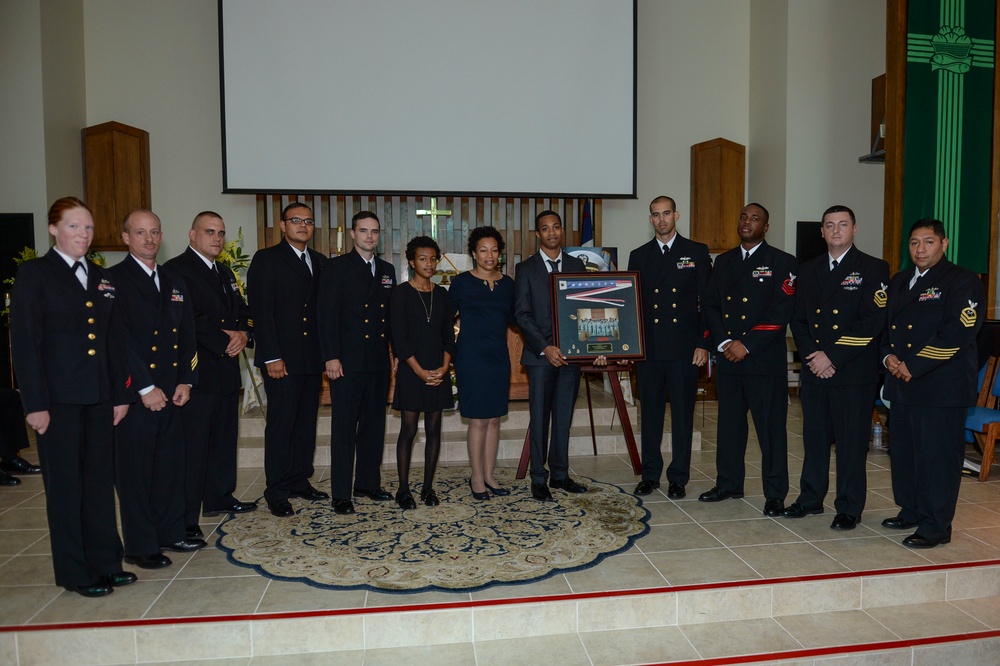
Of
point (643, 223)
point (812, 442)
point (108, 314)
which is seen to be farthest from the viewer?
point (643, 223)

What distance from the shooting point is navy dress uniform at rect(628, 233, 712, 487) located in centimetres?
447

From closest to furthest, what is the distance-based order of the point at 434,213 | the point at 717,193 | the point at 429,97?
the point at 434,213 < the point at 429,97 < the point at 717,193

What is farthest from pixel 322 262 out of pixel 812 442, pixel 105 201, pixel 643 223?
pixel 643 223

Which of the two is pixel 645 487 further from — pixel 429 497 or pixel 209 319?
A: pixel 209 319

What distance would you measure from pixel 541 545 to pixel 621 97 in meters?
6.04

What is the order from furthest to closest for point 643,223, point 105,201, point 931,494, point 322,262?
point 643,223, point 105,201, point 322,262, point 931,494

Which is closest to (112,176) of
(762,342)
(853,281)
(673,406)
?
(673,406)

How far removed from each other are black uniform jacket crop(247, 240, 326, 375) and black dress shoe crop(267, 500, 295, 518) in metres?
0.77

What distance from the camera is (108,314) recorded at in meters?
3.11

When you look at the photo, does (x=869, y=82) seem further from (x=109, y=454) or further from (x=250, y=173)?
(x=109, y=454)

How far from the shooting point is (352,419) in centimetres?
418

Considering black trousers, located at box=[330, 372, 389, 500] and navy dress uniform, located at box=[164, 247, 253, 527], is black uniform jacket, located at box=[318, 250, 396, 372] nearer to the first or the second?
black trousers, located at box=[330, 372, 389, 500]

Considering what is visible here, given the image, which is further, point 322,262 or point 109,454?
point 322,262

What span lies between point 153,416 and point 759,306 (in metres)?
3.26
